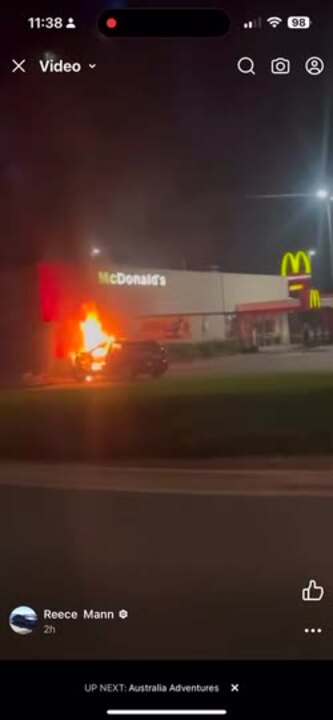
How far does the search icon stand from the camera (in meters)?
Result: 3.33

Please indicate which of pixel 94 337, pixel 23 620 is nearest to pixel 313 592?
pixel 23 620

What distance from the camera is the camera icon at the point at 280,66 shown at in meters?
3.31

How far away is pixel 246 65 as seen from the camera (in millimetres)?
3336

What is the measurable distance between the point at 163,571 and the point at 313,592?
0.58m

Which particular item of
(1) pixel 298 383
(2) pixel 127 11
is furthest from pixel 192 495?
(2) pixel 127 11

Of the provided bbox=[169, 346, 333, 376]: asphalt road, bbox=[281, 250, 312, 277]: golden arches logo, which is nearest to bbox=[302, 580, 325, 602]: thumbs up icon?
bbox=[169, 346, 333, 376]: asphalt road

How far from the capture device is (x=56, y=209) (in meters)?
3.62

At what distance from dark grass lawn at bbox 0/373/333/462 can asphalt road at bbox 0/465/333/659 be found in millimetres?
151

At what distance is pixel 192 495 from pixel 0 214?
176cm

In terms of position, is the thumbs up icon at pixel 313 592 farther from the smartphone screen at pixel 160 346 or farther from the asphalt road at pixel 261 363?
the asphalt road at pixel 261 363

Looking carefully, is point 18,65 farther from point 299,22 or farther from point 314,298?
point 314,298

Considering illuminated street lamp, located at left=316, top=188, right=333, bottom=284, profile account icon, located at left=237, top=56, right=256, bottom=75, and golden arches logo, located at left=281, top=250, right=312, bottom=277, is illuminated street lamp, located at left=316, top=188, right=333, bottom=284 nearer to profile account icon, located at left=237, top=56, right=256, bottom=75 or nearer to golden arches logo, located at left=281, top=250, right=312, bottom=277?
golden arches logo, located at left=281, top=250, right=312, bottom=277
